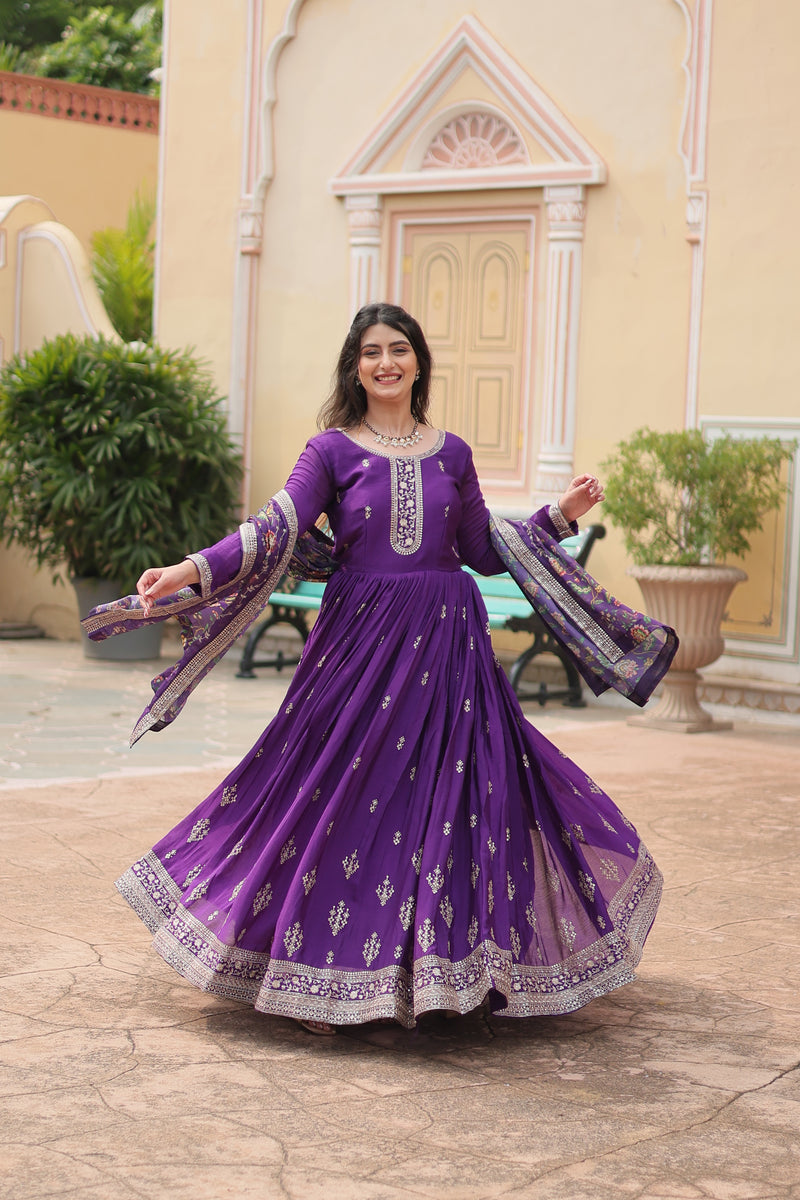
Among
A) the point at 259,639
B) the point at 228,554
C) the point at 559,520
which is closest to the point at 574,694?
the point at 259,639

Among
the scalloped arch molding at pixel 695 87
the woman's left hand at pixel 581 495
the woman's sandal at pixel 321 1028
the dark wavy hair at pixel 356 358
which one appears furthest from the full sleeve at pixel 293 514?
the scalloped arch molding at pixel 695 87

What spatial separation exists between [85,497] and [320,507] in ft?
18.0

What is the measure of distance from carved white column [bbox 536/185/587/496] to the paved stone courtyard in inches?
139

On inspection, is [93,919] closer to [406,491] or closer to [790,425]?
[406,491]

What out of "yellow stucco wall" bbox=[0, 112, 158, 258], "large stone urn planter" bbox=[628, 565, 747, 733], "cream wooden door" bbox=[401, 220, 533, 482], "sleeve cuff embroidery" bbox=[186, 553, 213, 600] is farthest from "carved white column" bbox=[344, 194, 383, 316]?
"yellow stucco wall" bbox=[0, 112, 158, 258]

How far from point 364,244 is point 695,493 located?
2.77 m

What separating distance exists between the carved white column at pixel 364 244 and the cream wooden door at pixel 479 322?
0.18 m

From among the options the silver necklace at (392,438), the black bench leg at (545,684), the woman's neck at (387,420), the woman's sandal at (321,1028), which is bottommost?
the woman's sandal at (321,1028)

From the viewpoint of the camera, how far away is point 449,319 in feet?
28.8

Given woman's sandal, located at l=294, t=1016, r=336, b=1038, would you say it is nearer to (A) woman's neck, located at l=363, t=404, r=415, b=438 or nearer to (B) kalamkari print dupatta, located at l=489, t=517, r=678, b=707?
(B) kalamkari print dupatta, located at l=489, t=517, r=678, b=707

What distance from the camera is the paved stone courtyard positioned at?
101 inches

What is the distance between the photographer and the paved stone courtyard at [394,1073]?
2.56m

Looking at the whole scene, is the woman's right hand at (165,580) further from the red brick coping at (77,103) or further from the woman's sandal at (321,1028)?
the red brick coping at (77,103)

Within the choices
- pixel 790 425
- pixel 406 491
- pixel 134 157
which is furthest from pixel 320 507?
pixel 134 157
